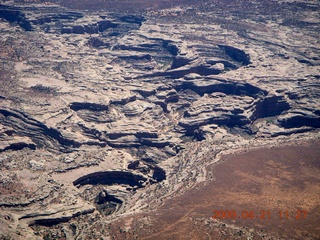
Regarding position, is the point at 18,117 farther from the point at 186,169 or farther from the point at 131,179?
the point at 186,169

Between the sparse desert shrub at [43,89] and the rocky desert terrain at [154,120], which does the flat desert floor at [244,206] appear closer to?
the rocky desert terrain at [154,120]

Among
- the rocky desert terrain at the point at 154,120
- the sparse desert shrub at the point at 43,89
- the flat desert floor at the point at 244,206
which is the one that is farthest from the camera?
the sparse desert shrub at the point at 43,89

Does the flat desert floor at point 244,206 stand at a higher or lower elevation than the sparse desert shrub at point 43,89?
lower
